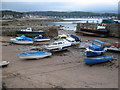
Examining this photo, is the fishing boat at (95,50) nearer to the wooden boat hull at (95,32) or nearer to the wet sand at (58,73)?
the wet sand at (58,73)

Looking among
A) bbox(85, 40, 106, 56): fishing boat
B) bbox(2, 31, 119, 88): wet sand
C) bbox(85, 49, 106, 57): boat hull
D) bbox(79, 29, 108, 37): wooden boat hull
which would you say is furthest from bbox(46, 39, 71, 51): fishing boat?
bbox(79, 29, 108, 37): wooden boat hull

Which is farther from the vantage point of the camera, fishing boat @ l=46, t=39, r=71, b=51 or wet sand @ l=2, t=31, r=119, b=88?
fishing boat @ l=46, t=39, r=71, b=51

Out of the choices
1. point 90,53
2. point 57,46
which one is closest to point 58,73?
point 90,53

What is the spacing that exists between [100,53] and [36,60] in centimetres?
771

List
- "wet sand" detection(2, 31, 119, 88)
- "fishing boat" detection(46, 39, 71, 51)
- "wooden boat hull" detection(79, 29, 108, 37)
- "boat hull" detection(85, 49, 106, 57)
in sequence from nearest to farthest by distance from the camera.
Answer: "wet sand" detection(2, 31, 119, 88), "boat hull" detection(85, 49, 106, 57), "fishing boat" detection(46, 39, 71, 51), "wooden boat hull" detection(79, 29, 108, 37)

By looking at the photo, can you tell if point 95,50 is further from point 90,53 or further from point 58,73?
point 58,73

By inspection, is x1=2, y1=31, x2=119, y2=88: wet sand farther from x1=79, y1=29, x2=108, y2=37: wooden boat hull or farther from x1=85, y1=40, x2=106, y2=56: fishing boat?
x1=79, y1=29, x2=108, y2=37: wooden boat hull

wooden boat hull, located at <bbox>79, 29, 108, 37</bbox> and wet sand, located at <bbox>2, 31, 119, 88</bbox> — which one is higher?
wooden boat hull, located at <bbox>79, 29, 108, 37</bbox>

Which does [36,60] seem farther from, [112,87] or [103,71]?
[112,87]

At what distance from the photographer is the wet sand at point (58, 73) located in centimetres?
1173

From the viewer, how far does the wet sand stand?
38.5 feet

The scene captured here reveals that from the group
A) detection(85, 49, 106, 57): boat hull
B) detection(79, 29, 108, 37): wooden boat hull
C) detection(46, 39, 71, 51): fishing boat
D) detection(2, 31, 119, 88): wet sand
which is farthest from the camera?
detection(79, 29, 108, 37): wooden boat hull

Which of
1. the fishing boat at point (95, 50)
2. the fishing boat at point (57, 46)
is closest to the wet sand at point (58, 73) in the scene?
the fishing boat at point (95, 50)

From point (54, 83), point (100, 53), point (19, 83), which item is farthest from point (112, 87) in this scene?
point (100, 53)
